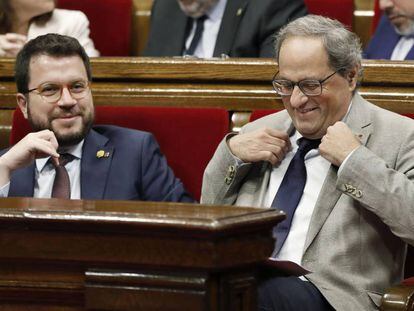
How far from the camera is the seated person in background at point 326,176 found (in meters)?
1.19

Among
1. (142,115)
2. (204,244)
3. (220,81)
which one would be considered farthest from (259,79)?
(204,244)

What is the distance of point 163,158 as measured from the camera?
1.51 m

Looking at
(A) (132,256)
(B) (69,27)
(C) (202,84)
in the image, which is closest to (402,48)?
(C) (202,84)

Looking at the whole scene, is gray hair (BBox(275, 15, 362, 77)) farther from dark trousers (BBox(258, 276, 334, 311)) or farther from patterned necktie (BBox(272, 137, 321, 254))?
dark trousers (BBox(258, 276, 334, 311))

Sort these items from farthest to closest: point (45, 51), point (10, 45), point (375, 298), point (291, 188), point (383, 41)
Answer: point (383, 41), point (10, 45), point (45, 51), point (291, 188), point (375, 298)

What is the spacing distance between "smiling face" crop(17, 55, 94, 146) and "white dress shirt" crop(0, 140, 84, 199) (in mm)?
24

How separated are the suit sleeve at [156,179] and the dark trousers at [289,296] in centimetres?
33

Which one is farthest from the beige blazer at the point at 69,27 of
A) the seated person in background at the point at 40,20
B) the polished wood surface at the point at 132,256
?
the polished wood surface at the point at 132,256

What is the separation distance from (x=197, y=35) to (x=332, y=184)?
0.87m

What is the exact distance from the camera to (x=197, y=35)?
206 centimetres

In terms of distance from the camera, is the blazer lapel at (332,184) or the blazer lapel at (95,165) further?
the blazer lapel at (95,165)

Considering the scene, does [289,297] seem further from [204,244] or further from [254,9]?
[254,9]

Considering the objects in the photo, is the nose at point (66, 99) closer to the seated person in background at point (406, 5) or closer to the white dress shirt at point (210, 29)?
the white dress shirt at point (210, 29)

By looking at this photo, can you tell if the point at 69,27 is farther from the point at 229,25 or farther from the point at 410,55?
the point at 410,55
